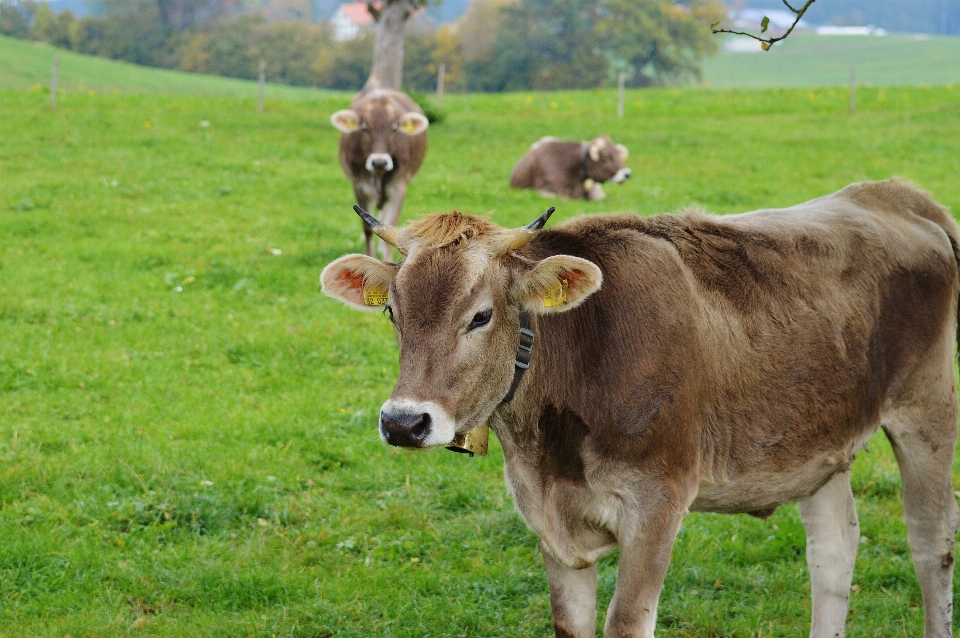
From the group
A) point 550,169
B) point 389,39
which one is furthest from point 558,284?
point 389,39

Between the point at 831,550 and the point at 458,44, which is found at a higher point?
the point at 458,44

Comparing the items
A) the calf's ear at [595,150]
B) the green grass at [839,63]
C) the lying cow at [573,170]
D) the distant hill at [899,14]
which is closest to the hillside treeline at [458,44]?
the green grass at [839,63]

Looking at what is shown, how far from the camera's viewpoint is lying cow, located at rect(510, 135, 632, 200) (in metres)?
18.2

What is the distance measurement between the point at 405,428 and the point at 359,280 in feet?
3.20

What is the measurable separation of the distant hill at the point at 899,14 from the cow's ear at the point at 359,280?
168 m

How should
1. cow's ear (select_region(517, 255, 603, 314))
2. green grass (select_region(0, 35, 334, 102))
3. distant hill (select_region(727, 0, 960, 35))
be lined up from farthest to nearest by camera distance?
1. distant hill (select_region(727, 0, 960, 35))
2. green grass (select_region(0, 35, 334, 102))
3. cow's ear (select_region(517, 255, 603, 314))

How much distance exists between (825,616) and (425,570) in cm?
225

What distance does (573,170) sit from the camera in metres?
18.7

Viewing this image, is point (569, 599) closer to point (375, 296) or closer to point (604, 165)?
point (375, 296)

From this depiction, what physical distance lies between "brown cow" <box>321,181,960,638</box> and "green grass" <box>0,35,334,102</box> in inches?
1650

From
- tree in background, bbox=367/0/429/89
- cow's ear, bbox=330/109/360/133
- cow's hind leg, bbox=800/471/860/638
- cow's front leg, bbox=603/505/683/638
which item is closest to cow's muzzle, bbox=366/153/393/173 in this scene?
cow's ear, bbox=330/109/360/133

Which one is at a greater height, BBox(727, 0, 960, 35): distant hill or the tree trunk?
BBox(727, 0, 960, 35): distant hill

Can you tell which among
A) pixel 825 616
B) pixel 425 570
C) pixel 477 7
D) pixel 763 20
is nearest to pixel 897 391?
pixel 825 616

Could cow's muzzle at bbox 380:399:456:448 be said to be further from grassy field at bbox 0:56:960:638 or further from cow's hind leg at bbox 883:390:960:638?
cow's hind leg at bbox 883:390:960:638
